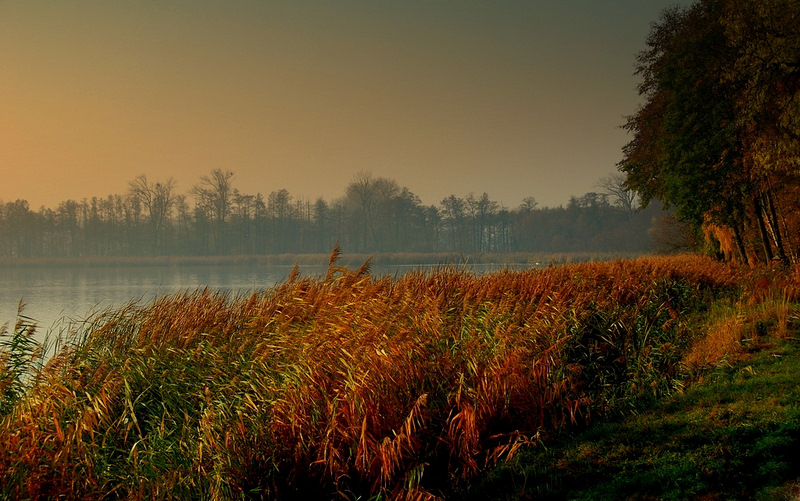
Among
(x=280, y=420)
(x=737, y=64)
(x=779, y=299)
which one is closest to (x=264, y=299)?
(x=280, y=420)

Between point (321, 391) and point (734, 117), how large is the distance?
16.9 metres

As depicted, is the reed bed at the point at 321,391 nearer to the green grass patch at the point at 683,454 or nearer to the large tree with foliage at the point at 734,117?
the green grass patch at the point at 683,454

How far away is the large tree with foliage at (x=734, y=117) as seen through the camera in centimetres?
1495

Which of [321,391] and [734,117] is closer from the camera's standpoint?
[321,391]

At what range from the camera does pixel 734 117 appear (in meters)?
17.6

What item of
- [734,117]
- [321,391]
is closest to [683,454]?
[321,391]

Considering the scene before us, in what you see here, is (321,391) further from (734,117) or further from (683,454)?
(734,117)

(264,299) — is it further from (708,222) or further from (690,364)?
(708,222)

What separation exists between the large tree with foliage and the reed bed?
29.0 ft

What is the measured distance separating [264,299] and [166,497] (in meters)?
5.61

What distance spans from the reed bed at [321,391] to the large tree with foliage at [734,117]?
29.0 ft

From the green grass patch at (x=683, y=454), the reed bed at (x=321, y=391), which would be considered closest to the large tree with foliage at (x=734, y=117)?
the reed bed at (x=321, y=391)

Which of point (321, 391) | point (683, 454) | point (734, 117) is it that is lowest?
point (683, 454)

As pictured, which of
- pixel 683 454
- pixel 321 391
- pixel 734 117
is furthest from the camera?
pixel 734 117
